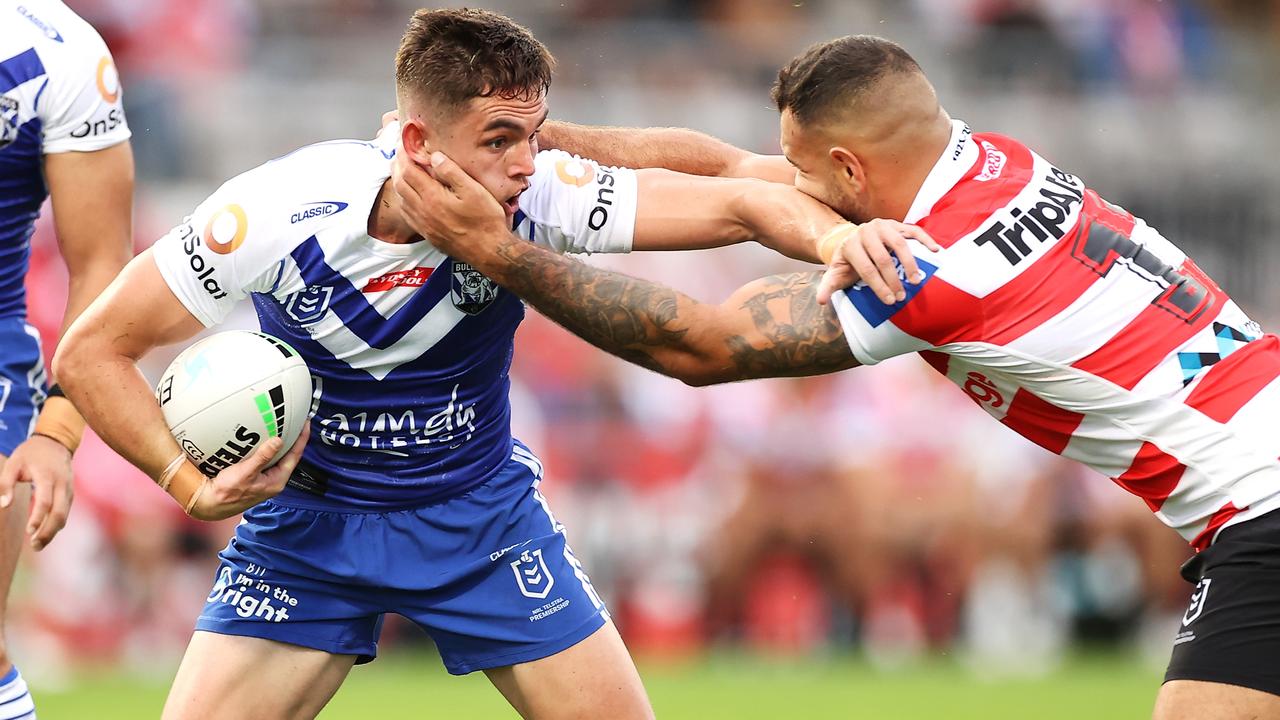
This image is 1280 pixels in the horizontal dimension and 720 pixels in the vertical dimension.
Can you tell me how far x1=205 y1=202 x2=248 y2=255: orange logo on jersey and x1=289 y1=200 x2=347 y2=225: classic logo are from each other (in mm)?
144

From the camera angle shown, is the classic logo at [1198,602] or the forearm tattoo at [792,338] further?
the forearm tattoo at [792,338]

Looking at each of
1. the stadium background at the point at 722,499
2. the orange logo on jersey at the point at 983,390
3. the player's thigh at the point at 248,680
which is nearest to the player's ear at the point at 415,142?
the player's thigh at the point at 248,680

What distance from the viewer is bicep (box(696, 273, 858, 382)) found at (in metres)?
4.79

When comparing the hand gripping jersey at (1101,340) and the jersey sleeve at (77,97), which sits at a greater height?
the hand gripping jersey at (1101,340)

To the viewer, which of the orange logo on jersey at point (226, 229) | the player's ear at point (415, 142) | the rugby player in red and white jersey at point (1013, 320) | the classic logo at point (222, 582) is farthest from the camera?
the classic logo at point (222, 582)

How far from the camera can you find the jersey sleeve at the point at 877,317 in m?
4.52

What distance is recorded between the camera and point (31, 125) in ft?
17.1

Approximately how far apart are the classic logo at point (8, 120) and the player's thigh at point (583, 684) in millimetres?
2322

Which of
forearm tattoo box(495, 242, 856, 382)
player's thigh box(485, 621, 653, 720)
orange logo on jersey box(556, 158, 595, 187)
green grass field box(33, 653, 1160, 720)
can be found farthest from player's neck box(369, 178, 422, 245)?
green grass field box(33, 653, 1160, 720)

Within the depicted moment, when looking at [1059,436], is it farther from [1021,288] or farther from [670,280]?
[670,280]

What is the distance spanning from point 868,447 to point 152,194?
6189 mm

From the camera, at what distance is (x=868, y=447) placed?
1281 cm

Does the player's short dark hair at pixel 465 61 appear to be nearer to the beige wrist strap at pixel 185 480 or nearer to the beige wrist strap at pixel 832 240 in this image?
the beige wrist strap at pixel 832 240

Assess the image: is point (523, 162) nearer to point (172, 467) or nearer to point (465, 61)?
point (465, 61)
